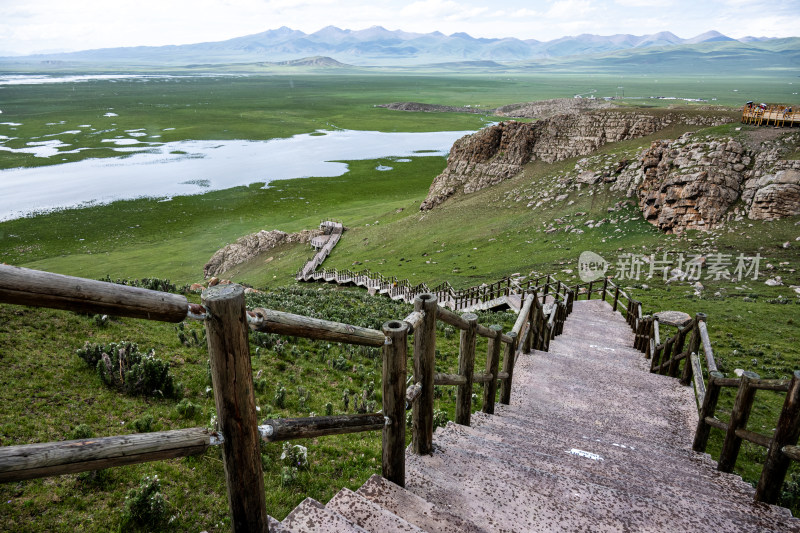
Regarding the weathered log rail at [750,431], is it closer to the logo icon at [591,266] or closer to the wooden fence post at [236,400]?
the wooden fence post at [236,400]

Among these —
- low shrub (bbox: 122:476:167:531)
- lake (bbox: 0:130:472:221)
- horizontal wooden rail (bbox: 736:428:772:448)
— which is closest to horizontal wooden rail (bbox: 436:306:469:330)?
low shrub (bbox: 122:476:167:531)

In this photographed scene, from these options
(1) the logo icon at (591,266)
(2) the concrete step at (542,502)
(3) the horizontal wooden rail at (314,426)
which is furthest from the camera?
(1) the logo icon at (591,266)

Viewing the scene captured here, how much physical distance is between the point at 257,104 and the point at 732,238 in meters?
165

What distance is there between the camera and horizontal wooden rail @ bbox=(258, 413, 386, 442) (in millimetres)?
2788

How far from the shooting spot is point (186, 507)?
405 centimetres

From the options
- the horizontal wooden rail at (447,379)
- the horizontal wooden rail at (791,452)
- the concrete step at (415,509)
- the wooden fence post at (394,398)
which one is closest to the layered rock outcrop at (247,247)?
the horizontal wooden rail at (447,379)

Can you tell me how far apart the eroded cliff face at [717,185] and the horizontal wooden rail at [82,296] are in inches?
1243

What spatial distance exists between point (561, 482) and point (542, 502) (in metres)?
0.50

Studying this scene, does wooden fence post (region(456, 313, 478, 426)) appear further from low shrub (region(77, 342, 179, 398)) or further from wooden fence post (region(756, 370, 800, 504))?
low shrub (region(77, 342, 179, 398))

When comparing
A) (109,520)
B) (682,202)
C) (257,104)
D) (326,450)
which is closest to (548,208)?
(682,202)

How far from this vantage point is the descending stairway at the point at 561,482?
3395 millimetres

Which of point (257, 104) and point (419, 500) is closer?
point (419, 500)

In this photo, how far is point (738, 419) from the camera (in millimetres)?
5062

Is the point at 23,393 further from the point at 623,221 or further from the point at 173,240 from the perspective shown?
the point at 173,240
